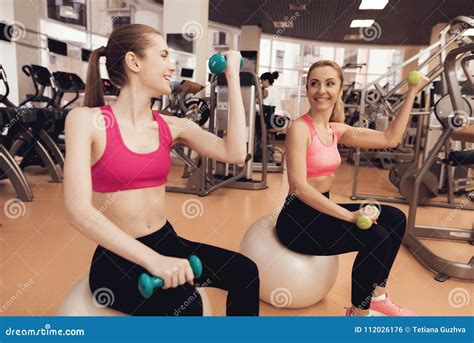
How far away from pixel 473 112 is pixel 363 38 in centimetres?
1001

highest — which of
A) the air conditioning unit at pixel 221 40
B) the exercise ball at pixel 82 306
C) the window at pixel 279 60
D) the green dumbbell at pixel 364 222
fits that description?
the air conditioning unit at pixel 221 40

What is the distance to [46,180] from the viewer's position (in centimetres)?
409

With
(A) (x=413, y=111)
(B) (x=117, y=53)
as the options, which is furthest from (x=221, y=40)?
(B) (x=117, y=53)

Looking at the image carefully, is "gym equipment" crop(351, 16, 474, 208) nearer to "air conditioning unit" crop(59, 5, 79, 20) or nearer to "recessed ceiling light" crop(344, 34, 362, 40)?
"air conditioning unit" crop(59, 5, 79, 20)

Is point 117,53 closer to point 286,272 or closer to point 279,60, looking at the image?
point 286,272

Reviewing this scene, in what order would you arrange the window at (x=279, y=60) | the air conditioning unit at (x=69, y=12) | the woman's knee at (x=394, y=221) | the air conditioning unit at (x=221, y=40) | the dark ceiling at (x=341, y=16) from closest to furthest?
the woman's knee at (x=394, y=221)
the air conditioning unit at (x=69, y=12)
the dark ceiling at (x=341, y=16)
the air conditioning unit at (x=221, y=40)
the window at (x=279, y=60)

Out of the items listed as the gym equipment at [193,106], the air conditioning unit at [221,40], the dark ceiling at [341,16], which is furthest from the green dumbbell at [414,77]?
the air conditioning unit at [221,40]

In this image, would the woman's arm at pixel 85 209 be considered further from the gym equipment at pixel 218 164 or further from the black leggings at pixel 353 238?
the gym equipment at pixel 218 164

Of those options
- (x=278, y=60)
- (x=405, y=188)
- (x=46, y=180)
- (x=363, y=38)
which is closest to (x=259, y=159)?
(x=405, y=188)

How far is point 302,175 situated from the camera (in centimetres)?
156

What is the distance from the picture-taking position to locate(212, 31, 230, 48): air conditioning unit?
36.3 feet

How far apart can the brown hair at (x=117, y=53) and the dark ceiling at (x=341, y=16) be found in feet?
24.9

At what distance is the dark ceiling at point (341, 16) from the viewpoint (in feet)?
27.2
